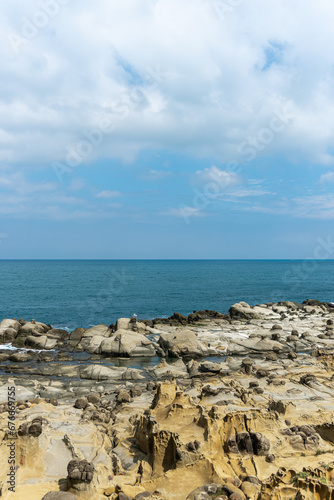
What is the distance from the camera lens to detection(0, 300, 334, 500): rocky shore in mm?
12320

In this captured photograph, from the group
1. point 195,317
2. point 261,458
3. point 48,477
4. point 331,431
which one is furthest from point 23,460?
point 195,317

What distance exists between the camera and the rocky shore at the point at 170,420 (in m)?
12.3

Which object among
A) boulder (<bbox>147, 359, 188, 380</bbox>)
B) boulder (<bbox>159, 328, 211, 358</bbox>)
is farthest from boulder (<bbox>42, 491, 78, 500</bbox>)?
boulder (<bbox>159, 328, 211, 358</bbox>)

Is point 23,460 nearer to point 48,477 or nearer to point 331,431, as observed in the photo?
point 48,477

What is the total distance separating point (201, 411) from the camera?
1772cm

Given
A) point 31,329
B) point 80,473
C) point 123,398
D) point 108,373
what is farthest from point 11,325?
point 80,473

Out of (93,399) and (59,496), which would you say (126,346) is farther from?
(59,496)

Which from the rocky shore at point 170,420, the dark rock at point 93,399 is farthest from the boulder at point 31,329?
the dark rock at point 93,399

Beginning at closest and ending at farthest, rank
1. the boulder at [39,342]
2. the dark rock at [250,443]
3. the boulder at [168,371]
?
the dark rock at [250,443] < the boulder at [168,371] < the boulder at [39,342]

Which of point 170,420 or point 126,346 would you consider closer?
point 170,420

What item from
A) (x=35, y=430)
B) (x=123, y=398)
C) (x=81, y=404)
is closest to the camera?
(x=35, y=430)

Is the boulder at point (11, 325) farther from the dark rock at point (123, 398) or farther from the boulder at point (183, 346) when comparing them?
the dark rock at point (123, 398)

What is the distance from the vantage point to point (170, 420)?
17828 millimetres

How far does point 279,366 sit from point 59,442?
897 inches
